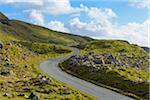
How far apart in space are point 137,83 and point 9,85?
3178 cm

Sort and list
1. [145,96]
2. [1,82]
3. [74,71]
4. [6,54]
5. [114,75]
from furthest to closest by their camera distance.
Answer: [6,54] < [74,71] < [114,75] < [1,82] < [145,96]

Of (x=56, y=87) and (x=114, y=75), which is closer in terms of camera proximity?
(x=56, y=87)

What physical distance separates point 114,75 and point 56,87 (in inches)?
976

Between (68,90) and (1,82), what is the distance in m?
17.0

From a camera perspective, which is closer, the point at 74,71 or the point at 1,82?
the point at 1,82

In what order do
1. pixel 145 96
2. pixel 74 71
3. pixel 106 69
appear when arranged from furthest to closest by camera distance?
pixel 74 71 < pixel 106 69 < pixel 145 96

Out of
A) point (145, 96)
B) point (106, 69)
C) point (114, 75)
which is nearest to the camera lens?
point (145, 96)

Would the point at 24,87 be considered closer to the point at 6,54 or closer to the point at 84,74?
the point at 84,74

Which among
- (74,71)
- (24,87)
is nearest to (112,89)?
(24,87)

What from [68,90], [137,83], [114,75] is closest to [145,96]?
[137,83]

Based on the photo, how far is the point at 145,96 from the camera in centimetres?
7956

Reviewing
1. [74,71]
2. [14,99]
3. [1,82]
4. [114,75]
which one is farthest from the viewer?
[74,71]

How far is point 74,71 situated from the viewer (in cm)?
12775

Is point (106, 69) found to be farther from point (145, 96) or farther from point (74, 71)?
point (145, 96)
